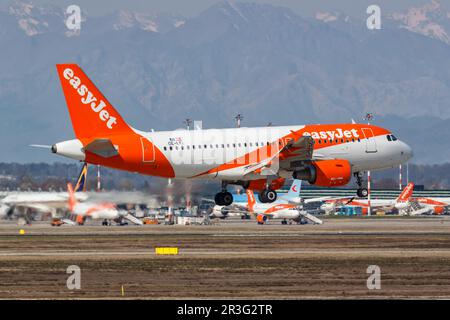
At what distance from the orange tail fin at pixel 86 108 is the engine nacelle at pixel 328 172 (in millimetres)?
15020

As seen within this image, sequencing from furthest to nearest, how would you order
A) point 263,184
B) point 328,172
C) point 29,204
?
point 263,184 < point 328,172 < point 29,204

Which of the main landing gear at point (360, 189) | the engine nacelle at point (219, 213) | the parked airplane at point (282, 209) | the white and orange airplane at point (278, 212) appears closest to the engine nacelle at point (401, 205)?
the parked airplane at point (282, 209)

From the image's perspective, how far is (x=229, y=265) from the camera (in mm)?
69375

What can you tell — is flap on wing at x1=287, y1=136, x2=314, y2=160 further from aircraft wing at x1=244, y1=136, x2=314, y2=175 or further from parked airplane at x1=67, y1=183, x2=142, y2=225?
parked airplane at x1=67, y1=183, x2=142, y2=225

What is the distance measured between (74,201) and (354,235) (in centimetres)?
2194

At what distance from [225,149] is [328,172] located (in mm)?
8406

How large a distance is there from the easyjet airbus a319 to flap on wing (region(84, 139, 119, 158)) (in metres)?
0.08

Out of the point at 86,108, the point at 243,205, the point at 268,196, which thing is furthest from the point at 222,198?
the point at 243,205

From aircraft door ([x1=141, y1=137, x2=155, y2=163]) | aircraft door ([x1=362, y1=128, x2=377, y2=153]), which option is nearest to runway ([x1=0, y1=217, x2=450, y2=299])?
aircraft door ([x1=141, y1=137, x2=155, y2=163])

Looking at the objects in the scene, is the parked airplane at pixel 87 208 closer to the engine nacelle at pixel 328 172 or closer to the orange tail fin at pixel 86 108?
the orange tail fin at pixel 86 108

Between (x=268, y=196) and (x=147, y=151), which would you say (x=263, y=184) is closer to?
(x=268, y=196)

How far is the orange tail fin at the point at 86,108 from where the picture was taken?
317 feet

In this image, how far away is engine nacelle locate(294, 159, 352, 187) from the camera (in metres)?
100

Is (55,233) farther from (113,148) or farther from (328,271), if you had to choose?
(328,271)
